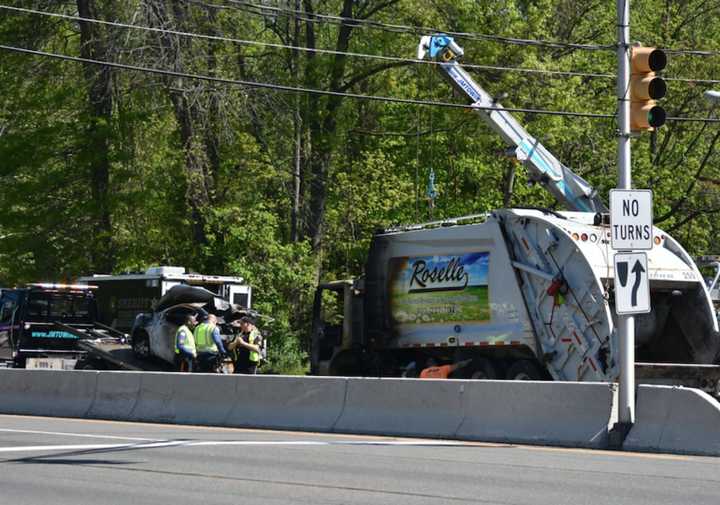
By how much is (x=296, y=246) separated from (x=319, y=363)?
10.4m

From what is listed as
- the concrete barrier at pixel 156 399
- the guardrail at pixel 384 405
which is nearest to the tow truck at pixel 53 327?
the guardrail at pixel 384 405

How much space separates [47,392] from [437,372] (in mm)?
7033

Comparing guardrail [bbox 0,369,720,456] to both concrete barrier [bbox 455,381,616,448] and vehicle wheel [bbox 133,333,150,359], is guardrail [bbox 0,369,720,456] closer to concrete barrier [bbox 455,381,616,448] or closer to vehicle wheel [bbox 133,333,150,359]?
concrete barrier [bbox 455,381,616,448]

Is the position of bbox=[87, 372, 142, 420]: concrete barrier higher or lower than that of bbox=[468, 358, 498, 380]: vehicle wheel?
lower

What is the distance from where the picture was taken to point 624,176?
1441 cm

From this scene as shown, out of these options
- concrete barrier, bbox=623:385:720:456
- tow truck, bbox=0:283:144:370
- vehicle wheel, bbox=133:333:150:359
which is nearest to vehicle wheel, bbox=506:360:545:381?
concrete barrier, bbox=623:385:720:456

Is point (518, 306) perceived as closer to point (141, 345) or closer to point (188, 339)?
point (188, 339)

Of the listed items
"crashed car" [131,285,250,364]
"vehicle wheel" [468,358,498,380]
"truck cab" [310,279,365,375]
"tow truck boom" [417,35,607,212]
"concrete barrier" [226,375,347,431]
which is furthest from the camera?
"crashed car" [131,285,250,364]

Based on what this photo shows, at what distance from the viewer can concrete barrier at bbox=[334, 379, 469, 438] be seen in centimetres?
1579

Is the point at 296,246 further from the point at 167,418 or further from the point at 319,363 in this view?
the point at 167,418

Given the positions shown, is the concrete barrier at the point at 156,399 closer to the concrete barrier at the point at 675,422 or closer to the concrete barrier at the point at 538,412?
the concrete barrier at the point at 538,412

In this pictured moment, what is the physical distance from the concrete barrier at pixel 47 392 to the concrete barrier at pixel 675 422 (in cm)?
1024

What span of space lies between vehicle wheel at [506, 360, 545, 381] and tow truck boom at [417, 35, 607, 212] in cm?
546

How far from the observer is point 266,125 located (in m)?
34.8
